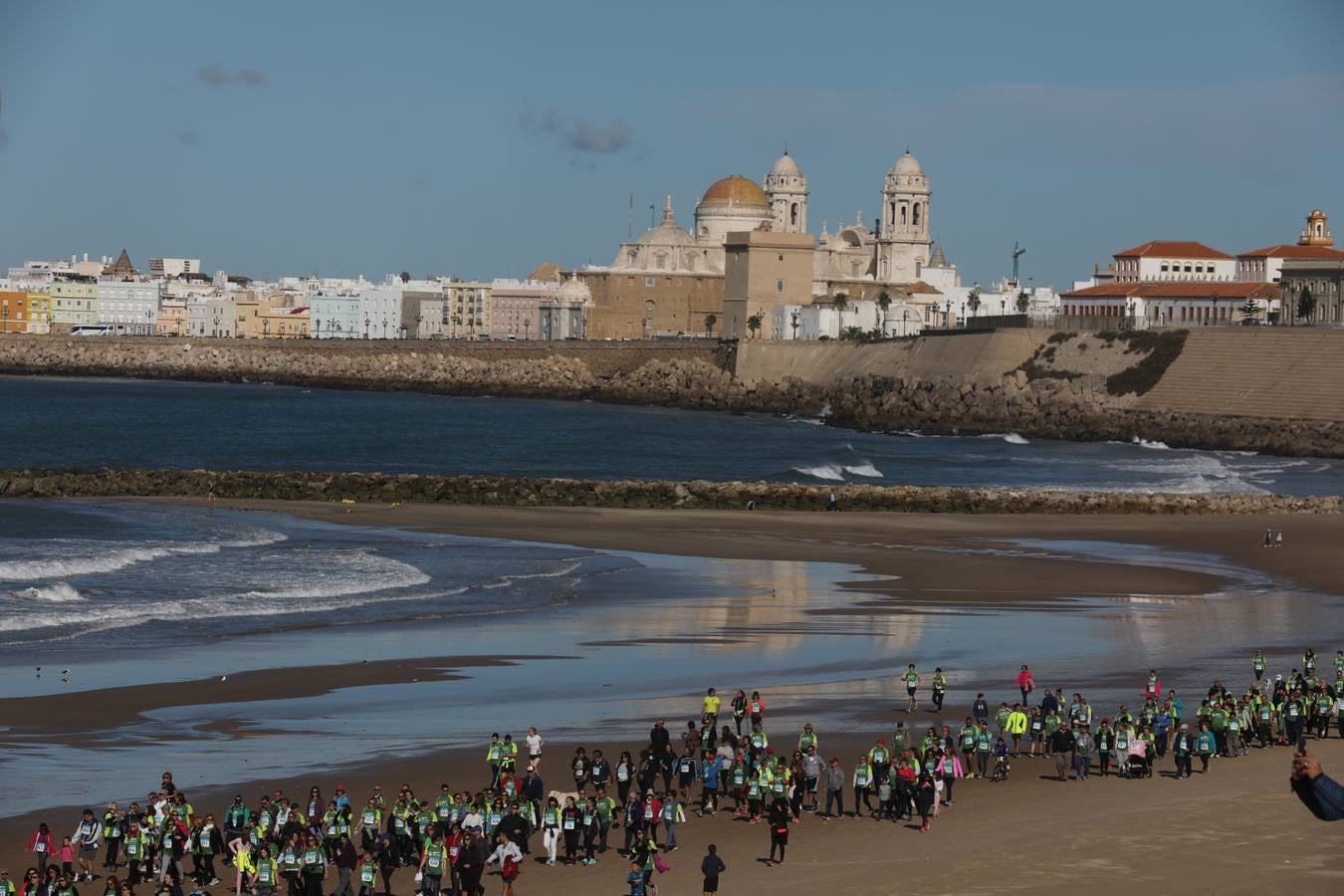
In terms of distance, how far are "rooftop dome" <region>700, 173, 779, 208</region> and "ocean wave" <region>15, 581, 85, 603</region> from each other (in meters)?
132

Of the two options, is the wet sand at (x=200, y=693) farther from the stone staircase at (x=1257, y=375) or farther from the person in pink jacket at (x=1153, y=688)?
the stone staircase at (x=1257, y=375)

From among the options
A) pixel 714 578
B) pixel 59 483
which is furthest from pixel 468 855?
pixel 59 483

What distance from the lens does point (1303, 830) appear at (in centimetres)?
1731

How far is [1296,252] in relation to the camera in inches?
4929

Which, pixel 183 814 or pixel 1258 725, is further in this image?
pixel 1258 725

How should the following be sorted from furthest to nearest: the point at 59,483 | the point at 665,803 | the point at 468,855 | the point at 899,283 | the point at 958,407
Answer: the point at 899,283 → the point at 958,407 → the point at 59,483 → the point at 665,803 → the point at 468,855

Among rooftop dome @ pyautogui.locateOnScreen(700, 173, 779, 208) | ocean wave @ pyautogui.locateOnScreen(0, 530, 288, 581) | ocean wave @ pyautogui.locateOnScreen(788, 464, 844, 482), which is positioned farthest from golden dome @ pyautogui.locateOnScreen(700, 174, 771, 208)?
ocean wave @ pyautogui.locateOnScreen(0, 530, 288, 581)

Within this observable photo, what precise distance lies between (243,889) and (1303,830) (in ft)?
29.6

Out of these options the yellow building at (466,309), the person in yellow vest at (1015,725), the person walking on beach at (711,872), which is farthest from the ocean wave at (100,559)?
the yellow building at (466,309)

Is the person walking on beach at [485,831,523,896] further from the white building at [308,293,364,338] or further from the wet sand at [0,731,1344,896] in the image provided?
the white building at [308,293,364,338]

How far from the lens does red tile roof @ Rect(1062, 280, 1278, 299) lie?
122 meters

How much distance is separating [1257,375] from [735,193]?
74.3 m

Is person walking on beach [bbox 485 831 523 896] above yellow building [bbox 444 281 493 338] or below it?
below

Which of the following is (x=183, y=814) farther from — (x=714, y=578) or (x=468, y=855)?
(x=714, y=578)
